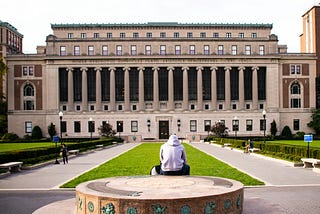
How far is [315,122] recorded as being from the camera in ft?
296

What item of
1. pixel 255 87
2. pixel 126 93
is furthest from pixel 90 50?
pixel 255 87

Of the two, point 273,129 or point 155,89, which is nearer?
point 273,129

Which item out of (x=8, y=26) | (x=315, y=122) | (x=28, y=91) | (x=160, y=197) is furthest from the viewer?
(x=8, y=26)

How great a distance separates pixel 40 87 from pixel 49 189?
2987 inches

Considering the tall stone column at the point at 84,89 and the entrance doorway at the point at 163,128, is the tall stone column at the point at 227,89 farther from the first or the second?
the tall stone column at the point at 84,89

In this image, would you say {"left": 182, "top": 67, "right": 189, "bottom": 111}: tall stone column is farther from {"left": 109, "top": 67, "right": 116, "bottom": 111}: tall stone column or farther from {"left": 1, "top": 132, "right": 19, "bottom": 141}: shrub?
{"left": 1, "top": 132, "right": 19, "bottom": 141}: shrub

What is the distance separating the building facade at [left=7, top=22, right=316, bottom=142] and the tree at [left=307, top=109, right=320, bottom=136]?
1.37 metres

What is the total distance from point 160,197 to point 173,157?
377cm

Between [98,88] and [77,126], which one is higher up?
[98,88]

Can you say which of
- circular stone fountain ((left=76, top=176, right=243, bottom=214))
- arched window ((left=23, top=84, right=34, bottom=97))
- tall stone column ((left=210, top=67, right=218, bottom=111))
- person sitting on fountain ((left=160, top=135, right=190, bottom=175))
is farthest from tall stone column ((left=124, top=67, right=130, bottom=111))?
circular stone fountain ((left=76, top=176, right=243, bottom=214))

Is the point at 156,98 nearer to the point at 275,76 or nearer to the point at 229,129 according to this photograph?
the point at 229,129

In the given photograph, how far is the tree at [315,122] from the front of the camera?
89.7 metres

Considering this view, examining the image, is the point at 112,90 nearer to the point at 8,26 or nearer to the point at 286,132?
the point at 286,132

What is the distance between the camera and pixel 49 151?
39250mm
